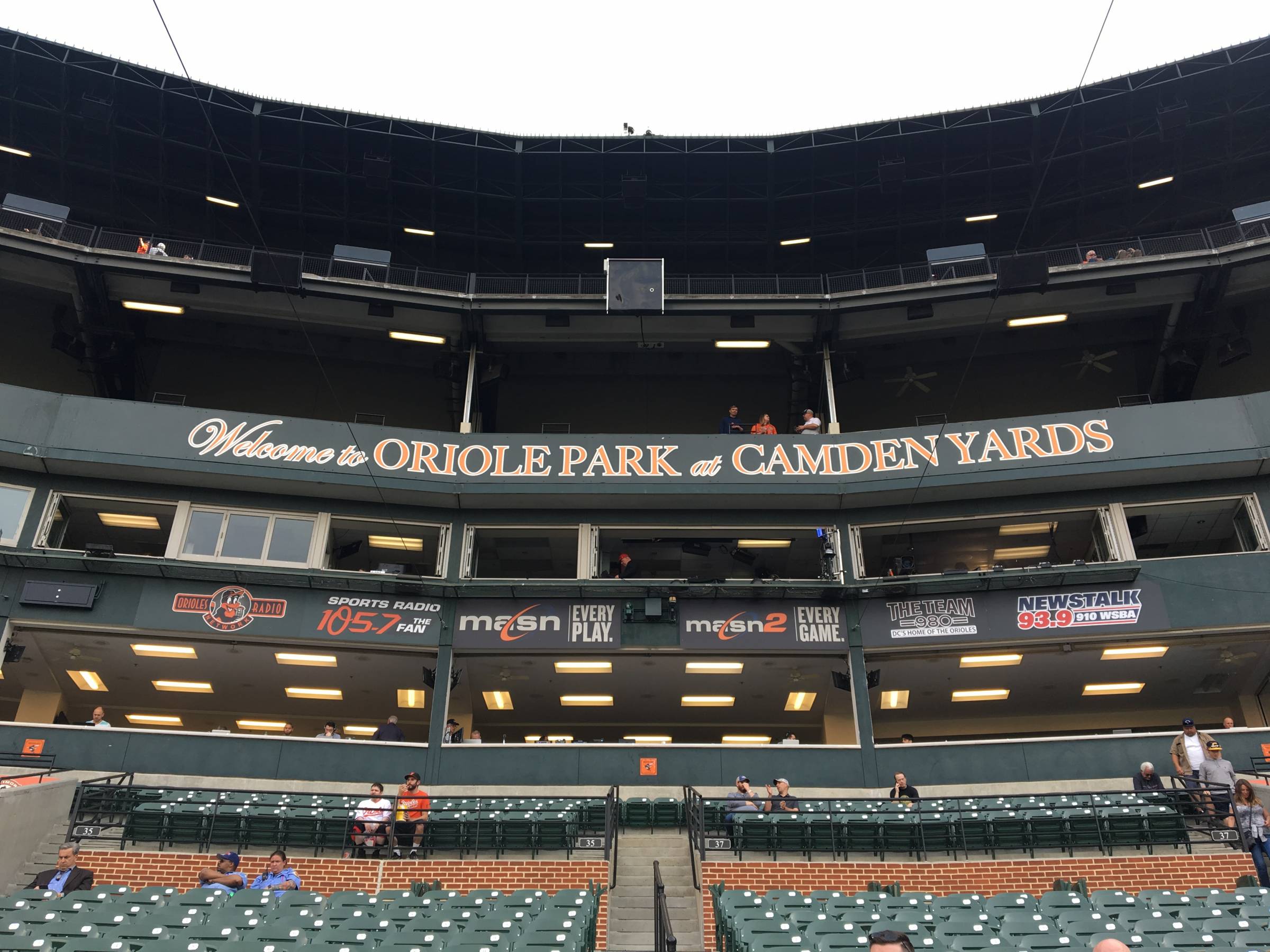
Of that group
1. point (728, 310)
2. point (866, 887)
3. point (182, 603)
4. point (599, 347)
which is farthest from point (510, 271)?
point (866, 887)

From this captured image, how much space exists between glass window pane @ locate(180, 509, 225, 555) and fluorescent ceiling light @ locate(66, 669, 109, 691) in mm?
4741

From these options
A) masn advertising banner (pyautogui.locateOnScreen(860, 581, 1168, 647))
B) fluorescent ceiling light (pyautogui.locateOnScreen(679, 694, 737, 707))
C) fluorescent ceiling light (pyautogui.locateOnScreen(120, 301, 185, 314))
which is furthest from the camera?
fluorescent ceiling light (pyautogui.locateOnScreen(120, 301, 185, 314))

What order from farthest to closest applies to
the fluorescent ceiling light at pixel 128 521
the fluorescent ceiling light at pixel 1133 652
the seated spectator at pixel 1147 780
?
the fluorescent ceiling light at pixel 128 521
the fluorescent ceiling light at pixel 1133 652
the seated spectator at pixel 1147 780

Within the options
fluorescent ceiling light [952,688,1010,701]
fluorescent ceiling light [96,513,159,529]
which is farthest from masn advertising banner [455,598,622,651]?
fluorescent ceiling light [952,688,1010,701]

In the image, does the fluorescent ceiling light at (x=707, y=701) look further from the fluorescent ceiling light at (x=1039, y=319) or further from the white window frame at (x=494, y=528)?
the fluorescent ceiling light at (x=1039, y=319)

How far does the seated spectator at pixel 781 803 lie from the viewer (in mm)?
14234

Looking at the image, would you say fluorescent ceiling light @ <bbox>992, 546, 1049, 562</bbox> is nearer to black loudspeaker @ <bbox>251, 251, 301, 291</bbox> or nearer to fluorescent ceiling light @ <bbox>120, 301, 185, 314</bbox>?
black loudspeaker @ <bbox>251, 251, 301, 291</bbox>

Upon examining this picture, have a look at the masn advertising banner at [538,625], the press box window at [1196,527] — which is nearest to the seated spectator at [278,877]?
the masn advertising banner at [538,625]

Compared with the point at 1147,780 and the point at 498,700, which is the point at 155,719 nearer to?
the point at 498,700

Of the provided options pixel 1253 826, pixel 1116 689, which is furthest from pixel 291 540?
pixel 1116 689

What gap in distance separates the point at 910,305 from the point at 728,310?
515 centimetres

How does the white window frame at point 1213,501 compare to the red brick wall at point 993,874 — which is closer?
the red brick wall at point 993,874

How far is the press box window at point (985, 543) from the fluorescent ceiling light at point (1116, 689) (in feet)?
10.5

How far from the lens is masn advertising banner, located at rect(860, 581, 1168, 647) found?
19297 millimetres
